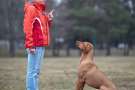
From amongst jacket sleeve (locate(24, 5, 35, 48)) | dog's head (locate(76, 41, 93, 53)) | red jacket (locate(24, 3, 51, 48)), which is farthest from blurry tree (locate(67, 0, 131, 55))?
jacket sleeve (locate(24, 5, 35, 48))

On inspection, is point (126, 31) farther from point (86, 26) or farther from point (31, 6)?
point (31, 6)

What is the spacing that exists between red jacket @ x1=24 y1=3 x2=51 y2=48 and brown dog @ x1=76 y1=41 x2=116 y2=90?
81 cm

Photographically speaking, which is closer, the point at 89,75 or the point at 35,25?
the point at 35,25

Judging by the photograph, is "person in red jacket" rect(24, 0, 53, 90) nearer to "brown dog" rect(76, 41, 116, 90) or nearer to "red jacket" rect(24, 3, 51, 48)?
"red jacket" rect(24, 3, 51, 48)

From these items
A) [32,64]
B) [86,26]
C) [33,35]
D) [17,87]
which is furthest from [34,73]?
[86,26]

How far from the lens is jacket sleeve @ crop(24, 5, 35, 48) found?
7918mm

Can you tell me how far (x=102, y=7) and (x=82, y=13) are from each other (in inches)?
136

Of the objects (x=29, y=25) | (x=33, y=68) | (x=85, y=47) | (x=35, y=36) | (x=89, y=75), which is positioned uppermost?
(x=29, y=25)

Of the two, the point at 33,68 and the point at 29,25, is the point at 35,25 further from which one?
the point at 33,68

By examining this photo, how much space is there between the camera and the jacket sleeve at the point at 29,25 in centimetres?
792

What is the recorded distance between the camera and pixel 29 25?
7969 millimetres

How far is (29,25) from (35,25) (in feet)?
0.75

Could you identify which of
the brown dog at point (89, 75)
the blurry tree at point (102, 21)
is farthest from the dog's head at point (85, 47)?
the blurry tree at point (102, 21)

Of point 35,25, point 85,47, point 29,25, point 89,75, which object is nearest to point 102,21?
point 85,47
